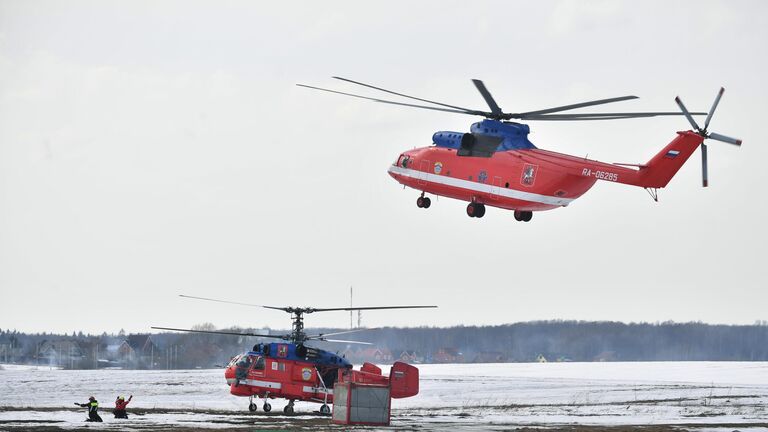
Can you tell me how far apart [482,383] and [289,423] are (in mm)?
46257

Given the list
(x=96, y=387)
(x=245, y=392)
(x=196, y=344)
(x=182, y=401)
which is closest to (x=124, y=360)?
(x=196, y=344)

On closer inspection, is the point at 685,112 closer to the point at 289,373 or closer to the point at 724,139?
the point at 724,139

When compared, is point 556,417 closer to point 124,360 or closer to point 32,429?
point 32,429

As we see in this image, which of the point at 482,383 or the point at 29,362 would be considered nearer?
the point at 482,383

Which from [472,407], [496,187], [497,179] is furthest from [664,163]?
[472,407]

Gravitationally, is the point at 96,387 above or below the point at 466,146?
below

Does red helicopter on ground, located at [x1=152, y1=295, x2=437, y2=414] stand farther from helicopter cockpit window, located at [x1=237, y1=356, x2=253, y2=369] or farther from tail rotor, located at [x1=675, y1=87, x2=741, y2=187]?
tail rotor, located at [x1=675, y1=87, x2=741, y2=187]

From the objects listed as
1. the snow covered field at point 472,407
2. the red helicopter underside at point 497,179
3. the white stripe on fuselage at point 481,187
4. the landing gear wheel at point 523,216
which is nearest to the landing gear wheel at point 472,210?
the red helicopter underside at point 497,179

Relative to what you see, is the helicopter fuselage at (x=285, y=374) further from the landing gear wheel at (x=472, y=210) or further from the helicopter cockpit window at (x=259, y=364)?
the landing gear wheel at (x=472, y=210)

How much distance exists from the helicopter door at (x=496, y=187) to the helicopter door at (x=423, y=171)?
172 inches

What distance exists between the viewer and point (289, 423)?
45781 millimetres

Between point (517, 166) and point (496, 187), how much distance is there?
147 cm

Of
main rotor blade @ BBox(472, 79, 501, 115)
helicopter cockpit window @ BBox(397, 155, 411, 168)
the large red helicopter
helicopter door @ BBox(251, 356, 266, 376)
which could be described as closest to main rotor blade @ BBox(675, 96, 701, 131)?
the large red helicopter

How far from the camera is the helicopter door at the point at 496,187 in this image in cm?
4938
